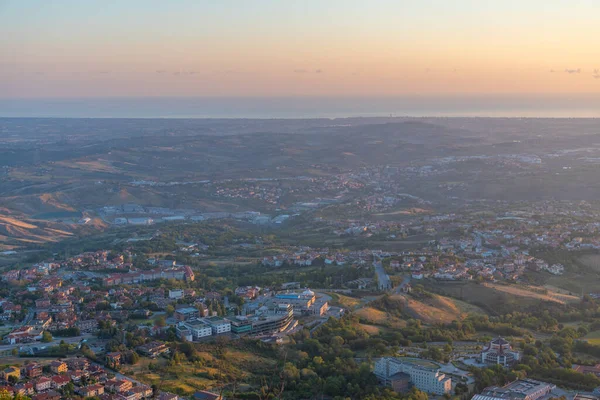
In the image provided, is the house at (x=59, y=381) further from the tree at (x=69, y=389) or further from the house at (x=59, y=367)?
the house at (x=59, y=367)

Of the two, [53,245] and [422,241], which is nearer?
[422,241]

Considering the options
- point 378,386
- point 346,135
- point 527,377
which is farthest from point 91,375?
point 346,135

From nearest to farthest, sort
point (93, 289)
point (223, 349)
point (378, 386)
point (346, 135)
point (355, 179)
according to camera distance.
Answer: point (378, 386), point (223, 349), point (93, 289), point (355, 179), point (346, 135)

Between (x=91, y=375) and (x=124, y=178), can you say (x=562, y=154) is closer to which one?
(x=124, y=178)

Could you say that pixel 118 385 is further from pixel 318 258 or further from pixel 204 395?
pixel 318 258

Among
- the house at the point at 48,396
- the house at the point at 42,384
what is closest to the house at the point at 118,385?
the house at the point at 48,396

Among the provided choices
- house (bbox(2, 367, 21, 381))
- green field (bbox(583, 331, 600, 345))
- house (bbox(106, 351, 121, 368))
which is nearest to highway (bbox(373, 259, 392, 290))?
green field (bbox(583, 331, 600, 345))
